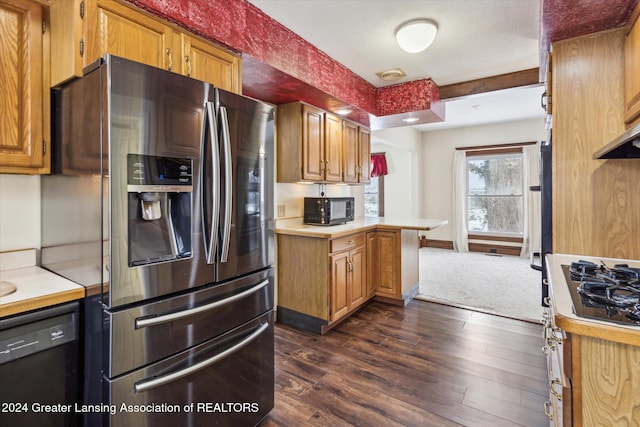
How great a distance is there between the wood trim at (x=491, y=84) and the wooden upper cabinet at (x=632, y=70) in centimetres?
154

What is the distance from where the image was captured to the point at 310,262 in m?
2.91

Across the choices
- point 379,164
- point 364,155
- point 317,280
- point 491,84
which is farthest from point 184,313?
point 379,164

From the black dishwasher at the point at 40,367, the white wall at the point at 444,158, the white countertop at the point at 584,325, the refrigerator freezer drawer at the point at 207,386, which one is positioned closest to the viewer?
the white countertop at the point at 584,325

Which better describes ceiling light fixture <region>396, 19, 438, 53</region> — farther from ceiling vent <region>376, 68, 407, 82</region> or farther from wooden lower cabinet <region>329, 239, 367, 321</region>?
wooden lower cabinet <region>329, 239, 367, 321</region>

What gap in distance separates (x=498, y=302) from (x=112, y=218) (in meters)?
3.90

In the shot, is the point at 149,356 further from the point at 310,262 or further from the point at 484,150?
the point at 484,150

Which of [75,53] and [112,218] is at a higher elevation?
[75,53]

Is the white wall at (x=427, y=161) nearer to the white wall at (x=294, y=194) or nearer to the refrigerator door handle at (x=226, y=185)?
the white wall at (x=294, y=194)

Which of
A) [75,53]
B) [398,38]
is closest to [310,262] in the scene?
[398,38]

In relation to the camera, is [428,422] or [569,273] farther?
[428,422]

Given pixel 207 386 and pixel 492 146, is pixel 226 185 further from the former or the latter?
pixel 492 146

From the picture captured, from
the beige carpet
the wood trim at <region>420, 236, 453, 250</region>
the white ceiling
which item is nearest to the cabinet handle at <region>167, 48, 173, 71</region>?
the white ceiling

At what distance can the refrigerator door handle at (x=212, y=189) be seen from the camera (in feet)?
4.70

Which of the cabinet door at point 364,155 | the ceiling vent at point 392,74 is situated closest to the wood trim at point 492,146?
the cabinet door at point 364,155
